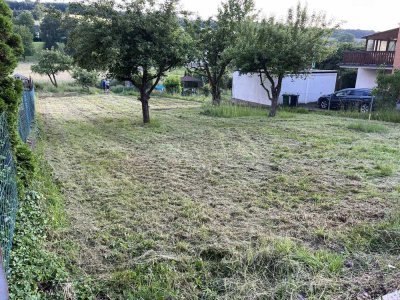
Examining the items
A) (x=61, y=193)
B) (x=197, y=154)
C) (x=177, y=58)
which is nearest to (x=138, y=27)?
(x=177, y=58)

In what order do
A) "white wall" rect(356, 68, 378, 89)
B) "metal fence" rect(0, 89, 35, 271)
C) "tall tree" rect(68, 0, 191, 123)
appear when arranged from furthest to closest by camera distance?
"white wall" rect(356, 68, 378, 89) → "tall tree" rect(68, 0, 191, 123) → "metal fence" rect(0, 89, 35, 271)

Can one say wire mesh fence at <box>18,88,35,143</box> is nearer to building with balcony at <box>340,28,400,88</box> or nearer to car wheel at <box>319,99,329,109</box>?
car wheel at <box>319,99,329,109</box>

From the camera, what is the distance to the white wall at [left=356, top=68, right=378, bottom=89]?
790 inches

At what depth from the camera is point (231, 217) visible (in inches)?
164

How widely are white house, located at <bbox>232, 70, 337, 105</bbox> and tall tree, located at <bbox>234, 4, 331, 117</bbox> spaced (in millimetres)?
5248

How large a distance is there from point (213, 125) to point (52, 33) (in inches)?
1669

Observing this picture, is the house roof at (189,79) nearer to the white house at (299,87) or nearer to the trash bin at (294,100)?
the white house at (299,87)

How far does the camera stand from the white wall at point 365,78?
20078 mm

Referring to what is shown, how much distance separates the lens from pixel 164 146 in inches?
320

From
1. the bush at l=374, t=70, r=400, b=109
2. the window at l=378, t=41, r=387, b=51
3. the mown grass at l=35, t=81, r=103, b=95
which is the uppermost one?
the window at l=378, t=41, r=387, b=51

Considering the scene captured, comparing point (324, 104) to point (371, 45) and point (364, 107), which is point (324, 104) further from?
point (371, 45)

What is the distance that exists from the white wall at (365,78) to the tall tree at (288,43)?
905 centimetres

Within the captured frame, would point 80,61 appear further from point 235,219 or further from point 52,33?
point 52,33

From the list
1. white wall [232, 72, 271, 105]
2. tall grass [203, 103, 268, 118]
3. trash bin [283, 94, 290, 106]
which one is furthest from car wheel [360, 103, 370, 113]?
white wall [232, 72, 271, 105]
